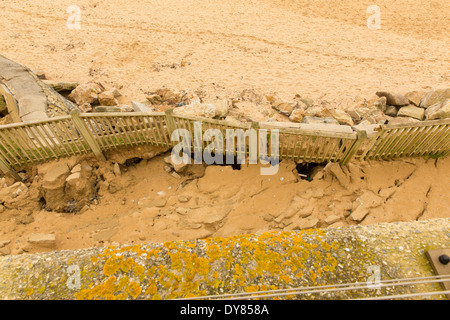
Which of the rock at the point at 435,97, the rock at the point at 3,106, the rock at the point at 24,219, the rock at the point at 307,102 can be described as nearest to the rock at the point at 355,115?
the rock at the point at 307,102

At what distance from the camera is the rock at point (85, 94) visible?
728 centimetres

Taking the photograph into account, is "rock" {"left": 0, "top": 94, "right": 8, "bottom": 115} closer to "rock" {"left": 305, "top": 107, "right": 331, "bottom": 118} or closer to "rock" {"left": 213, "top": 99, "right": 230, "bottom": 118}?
"rock" {"left": 213, "top": 99, "right": 230, "bottom": 118}

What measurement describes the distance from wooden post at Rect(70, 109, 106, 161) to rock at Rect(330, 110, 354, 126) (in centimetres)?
597

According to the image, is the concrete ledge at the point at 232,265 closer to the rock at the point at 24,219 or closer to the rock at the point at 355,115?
the rock at the point at 24,219

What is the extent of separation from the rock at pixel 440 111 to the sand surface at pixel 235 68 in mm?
1985

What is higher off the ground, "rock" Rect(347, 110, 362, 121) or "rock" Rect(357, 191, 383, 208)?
"rock" Rect(347, 110, 362, 121)

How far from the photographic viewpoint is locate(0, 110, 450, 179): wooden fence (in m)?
4.67

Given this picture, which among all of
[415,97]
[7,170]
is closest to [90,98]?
[7,170]

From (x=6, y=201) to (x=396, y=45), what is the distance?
1434cm

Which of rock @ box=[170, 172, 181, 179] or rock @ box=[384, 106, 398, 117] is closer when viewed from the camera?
rock @ box=[170, 172, 181, 179]

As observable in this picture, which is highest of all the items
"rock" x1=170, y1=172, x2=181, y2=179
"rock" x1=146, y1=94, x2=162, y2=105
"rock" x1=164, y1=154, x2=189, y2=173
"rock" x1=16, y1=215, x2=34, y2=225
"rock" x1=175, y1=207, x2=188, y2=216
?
"rock" x1=146, y1=94, x2=162, y2=105

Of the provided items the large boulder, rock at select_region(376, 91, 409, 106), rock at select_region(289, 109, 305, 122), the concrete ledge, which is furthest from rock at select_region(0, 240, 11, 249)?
rock at select_region(376, 91, 409, 106)

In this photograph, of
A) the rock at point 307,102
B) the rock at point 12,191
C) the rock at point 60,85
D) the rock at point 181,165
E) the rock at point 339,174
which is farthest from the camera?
the rock at point 307,102
